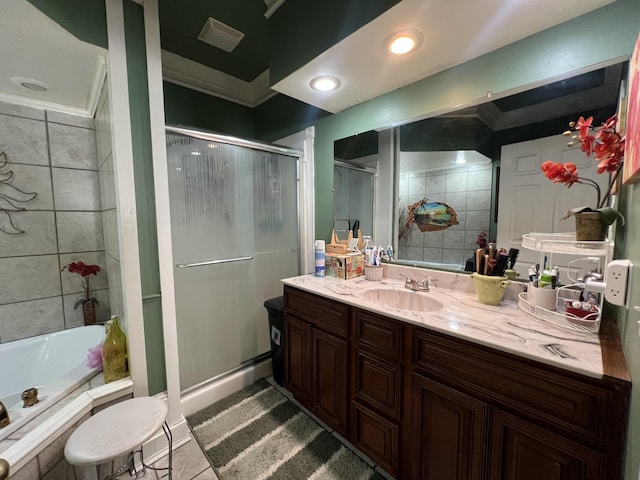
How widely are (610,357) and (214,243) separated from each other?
2.01 m

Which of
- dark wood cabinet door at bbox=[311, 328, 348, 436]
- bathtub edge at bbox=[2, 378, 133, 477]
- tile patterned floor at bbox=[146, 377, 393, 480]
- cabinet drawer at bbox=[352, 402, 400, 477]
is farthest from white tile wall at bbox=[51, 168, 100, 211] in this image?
cabinet drawer at bbox=[352, 402, 400, 477]

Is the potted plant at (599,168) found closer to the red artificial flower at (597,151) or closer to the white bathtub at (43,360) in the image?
the red artificial flower at (597,151)

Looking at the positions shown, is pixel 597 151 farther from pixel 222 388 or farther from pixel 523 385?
pixel 222 388

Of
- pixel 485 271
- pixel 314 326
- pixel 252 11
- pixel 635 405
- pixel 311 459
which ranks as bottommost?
pixel 311 459

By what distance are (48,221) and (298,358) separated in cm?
209

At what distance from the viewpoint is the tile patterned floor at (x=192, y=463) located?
1344mm

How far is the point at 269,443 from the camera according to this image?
1.52m

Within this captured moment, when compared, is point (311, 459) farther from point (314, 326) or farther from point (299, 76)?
point (299, 76)

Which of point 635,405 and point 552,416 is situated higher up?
point 635,405

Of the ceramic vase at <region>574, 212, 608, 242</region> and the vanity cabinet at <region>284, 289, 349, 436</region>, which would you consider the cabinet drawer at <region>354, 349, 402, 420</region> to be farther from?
the ceramic vase at <region>574, 212, 608, 242</region>

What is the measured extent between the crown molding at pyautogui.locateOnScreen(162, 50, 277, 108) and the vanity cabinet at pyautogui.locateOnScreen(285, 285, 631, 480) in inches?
79.4

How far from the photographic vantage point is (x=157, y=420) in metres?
1.13

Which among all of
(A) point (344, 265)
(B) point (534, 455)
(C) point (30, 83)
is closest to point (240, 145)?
(A) point (344, 265)

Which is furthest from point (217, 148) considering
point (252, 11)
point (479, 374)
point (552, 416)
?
point (552, 416)
